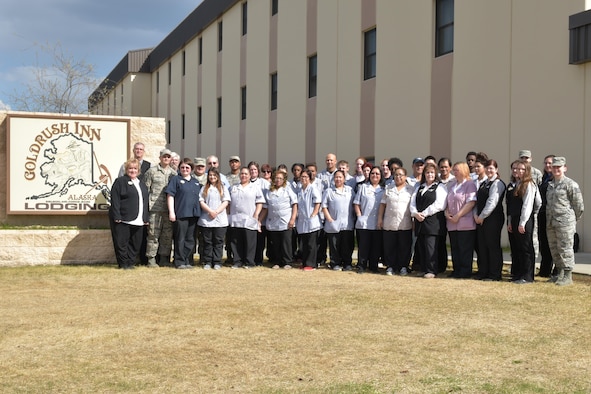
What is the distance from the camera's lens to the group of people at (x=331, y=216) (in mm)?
10250

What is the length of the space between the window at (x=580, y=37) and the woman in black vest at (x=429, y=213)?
4396 mm

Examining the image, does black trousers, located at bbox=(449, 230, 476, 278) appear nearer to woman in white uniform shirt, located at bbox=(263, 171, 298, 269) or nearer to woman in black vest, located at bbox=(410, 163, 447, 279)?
woman in black vest, located at bbox=(410, 163, 447, 279)

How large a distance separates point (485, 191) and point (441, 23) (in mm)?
8008

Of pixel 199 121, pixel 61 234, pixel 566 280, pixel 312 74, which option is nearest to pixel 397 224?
pixel 566 280

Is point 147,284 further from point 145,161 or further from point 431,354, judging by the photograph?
point 431,354

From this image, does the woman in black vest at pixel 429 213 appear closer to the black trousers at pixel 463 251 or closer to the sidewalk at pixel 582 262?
the black trousers at pixel 463 251

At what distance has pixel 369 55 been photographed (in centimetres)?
1977

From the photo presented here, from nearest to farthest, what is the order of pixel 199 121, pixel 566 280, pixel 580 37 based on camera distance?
pixel 566 280 < pixel 580 37 < pixel 199 121

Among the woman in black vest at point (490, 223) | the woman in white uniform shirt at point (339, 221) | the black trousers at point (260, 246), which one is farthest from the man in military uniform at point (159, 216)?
the woman in black vest at point (490, 223)

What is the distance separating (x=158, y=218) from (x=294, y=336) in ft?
19.3

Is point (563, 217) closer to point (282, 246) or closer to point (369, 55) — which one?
point (282, 246)

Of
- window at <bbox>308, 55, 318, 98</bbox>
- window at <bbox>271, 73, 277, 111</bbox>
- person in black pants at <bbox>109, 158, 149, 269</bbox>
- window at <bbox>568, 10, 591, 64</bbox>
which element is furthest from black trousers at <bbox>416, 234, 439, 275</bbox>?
window at <bbox>271, 73, 277, 111</bbox>

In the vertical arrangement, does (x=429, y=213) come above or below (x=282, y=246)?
above

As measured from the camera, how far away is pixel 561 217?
9539mm
